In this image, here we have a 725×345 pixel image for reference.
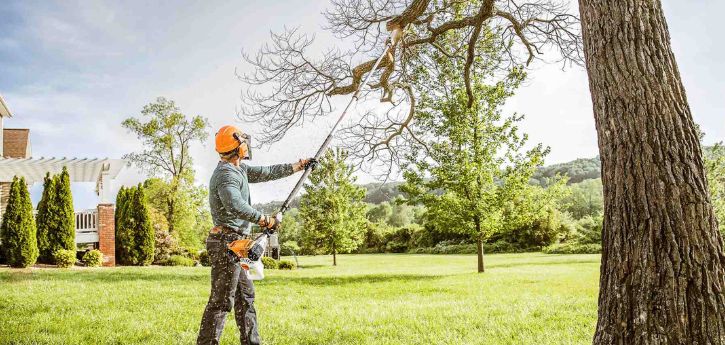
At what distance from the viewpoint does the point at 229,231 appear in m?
4.13

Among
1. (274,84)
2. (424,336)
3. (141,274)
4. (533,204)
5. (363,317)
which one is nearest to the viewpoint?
(424,336)

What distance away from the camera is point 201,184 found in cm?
2738

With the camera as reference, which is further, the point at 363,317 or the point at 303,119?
the point at 303,119

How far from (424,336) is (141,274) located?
11045 millimetres

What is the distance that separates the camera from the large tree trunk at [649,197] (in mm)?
2883

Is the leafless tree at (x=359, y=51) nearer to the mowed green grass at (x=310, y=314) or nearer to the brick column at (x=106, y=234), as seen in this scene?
the mowed green grass at (x=310, y=314)

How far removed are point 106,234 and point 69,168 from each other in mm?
3565

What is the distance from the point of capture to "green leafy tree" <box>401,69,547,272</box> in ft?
50.5

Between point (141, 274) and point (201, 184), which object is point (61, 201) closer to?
point (141, 274)

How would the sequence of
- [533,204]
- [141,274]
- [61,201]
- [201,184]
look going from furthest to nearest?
[201,184], [61,201], [533,204], [141,274]

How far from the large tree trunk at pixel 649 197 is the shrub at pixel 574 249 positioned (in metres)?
30.1

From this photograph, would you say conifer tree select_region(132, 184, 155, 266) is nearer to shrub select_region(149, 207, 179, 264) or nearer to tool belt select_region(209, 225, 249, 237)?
shrub select_region(149, 207, 179, 264)

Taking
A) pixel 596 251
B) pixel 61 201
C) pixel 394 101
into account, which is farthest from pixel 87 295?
pixel 596 251

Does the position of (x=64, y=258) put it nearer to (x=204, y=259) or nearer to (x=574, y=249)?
(x=204, y=259)
